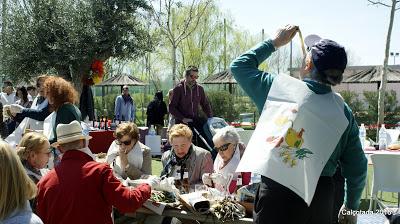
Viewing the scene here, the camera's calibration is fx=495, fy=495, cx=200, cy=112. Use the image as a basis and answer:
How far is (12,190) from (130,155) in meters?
2.88

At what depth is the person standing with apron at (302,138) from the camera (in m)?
2.08

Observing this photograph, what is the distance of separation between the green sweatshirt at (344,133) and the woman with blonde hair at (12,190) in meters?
1.06

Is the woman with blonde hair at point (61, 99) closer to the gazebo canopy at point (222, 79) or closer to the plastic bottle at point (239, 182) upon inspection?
the plastic bottle at point (239, 182)

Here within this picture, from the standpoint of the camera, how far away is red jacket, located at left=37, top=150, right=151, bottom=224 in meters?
2.95

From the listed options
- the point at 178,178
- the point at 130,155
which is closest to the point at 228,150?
the point at 178,178

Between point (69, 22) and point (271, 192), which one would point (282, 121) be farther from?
point (69, 22)

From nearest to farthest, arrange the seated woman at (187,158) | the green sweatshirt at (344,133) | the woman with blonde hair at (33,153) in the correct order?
the green sweatshirt at (344,133) → the woman with blonde hair at (33,153) → the seated woman at (187,158)

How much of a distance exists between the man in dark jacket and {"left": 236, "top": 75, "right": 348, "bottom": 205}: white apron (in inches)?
198

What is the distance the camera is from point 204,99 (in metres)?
7.32

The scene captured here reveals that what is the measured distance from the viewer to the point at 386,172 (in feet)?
17.5

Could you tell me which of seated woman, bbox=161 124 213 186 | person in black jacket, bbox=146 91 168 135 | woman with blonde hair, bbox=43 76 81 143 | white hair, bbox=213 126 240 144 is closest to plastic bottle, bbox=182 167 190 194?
seated woman, bbox=161 124 213 186

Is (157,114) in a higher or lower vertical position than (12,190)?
lower

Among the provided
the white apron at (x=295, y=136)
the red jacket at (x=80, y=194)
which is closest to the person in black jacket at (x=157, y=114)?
the red jacket at (x=80, y=194)

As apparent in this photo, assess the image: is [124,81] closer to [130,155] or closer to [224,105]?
[224,105]
